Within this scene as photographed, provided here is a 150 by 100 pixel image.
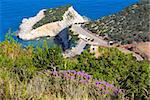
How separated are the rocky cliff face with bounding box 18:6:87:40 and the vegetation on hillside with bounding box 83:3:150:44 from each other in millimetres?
3016

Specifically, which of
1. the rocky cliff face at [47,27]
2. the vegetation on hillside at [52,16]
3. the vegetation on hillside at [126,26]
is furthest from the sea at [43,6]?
the vegetation on hillside at [126,26]

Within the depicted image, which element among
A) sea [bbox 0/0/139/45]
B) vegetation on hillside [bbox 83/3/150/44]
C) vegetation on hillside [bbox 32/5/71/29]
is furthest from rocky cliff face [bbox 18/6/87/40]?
vegetation on hillside [bbox 83/3/150/44]

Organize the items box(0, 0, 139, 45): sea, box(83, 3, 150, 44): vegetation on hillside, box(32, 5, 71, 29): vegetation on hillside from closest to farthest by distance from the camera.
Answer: box(83, 3, 150, 44): vegetation on hillside
box(32, 5, 71, 29): vegetation on hillside
box(0, 0, 139, 45): sea

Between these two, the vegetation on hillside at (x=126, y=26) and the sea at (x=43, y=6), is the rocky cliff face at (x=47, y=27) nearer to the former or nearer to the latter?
the sea at (x=43, y=6)

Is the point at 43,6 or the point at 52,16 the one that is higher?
the point at 43,6

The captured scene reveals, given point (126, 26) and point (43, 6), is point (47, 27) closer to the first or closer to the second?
point (126, 26)

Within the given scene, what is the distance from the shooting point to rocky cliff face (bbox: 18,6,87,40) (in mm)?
58200

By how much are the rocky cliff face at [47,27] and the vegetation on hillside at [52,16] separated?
49cm

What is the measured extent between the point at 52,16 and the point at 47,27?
2.28m

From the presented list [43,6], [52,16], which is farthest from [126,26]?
[43,6]

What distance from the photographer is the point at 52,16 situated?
62.4 meters

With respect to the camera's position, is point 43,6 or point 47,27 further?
point 43,6

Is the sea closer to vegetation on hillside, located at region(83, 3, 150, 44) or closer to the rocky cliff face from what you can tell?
the rocky cliff face

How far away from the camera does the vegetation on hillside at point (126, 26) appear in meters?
45.2
